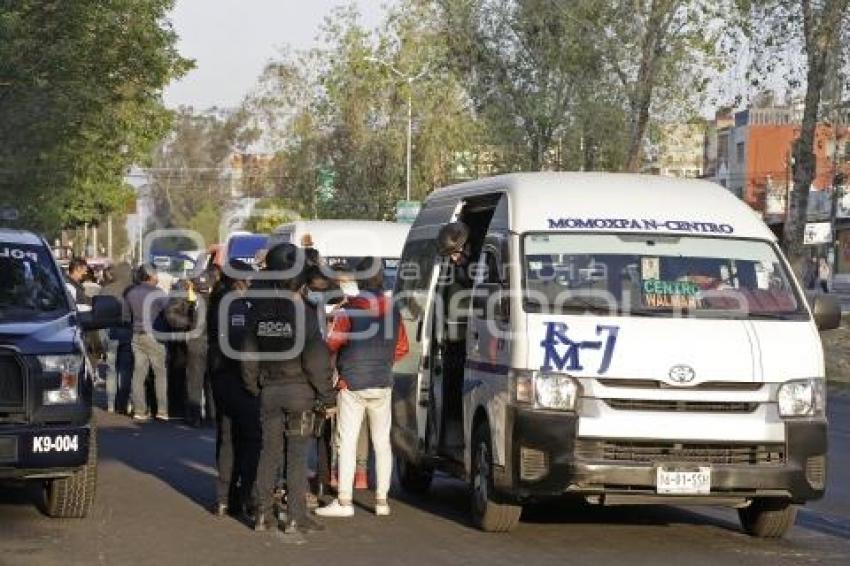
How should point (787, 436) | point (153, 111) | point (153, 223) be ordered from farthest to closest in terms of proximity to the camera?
1. point (153, 223)
2. point (153, 111)
3. point (787, 436)

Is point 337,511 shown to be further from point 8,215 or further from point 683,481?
point 8,215

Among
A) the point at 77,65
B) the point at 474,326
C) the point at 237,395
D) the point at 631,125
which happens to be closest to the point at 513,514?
the point at 474,326

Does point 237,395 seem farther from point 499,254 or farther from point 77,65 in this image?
point 77,65

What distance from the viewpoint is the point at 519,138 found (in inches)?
1642

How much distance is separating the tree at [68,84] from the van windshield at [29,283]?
1800 cm

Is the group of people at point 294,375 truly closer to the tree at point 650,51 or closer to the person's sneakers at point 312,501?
the person's sneakers at point 312,501

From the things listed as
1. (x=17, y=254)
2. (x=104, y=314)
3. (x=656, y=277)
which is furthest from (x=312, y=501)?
(x=656, y=277)

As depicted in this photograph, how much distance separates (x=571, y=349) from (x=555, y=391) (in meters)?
0.28

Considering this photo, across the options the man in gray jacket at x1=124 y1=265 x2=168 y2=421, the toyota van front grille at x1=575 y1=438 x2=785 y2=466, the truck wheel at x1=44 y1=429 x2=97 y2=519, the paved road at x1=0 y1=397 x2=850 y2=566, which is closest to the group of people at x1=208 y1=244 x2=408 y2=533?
the paved road at x1=0 y1=397 x2=850 y2=566

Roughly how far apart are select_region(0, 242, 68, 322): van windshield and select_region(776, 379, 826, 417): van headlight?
508 cm

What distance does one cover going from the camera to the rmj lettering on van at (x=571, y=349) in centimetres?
1081

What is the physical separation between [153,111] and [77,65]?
15.0m

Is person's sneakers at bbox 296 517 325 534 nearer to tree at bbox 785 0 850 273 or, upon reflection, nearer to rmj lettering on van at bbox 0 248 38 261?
rmj lettering on van at bbox 0 248 38 261

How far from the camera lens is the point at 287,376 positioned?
11.6 m
